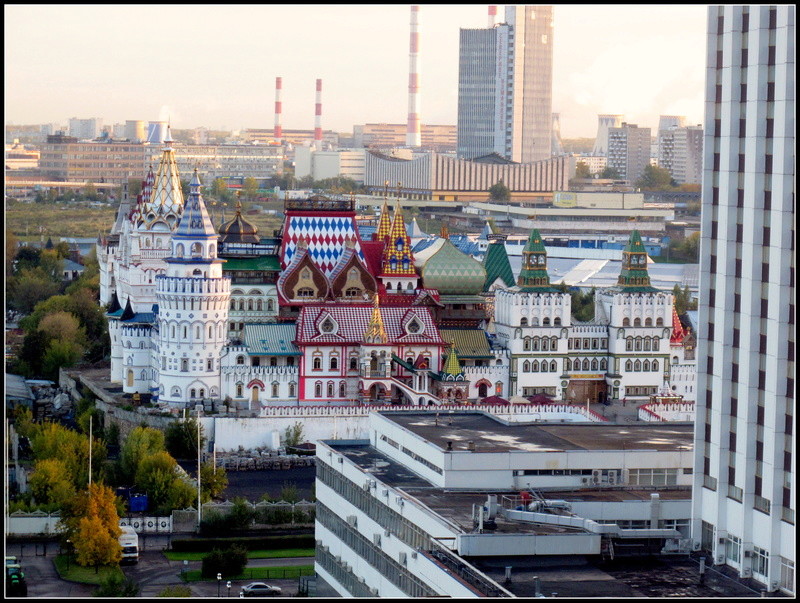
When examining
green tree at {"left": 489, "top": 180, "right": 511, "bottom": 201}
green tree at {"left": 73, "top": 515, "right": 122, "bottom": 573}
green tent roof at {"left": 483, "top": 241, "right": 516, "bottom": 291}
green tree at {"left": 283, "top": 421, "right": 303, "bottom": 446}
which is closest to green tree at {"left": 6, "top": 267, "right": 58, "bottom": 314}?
green tent roof at {"left": 483, "top": 241, "right": 516, "bottom": 291}

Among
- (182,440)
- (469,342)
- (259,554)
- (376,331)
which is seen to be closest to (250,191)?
(469,342)

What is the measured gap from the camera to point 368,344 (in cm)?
6712

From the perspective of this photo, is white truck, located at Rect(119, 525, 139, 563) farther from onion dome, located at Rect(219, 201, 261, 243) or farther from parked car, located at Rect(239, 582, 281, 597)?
onion dome, located at Rect(219, 201, 261, 243)

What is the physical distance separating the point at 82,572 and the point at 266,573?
179 inches

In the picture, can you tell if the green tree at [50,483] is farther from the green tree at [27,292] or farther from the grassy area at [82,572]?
the green tree at [27,292]

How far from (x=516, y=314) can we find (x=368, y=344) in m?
5.52

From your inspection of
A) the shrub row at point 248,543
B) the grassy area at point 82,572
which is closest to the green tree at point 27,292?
the shrub row at point 248,543

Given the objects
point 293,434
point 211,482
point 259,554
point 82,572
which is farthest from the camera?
point 293,434

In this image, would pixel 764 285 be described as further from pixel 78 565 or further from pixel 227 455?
pixel 227 455

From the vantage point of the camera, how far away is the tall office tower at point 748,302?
35.5 metres

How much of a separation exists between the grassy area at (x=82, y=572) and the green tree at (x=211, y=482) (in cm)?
613

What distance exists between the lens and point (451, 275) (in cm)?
7069

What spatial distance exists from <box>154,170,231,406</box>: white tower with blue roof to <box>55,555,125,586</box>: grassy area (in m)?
15.4

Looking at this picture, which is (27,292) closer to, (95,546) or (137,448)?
(137,448)
